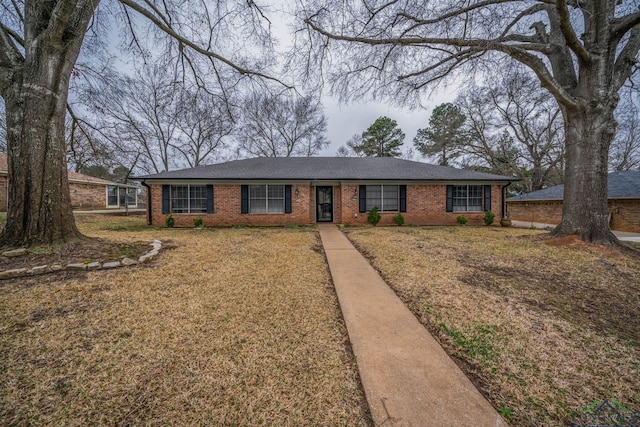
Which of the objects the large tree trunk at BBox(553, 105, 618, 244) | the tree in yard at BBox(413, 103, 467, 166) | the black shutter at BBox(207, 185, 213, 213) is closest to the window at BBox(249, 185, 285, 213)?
the black shutter at BBox(207, 185, 213, 213)

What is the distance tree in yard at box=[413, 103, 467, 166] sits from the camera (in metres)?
19.7

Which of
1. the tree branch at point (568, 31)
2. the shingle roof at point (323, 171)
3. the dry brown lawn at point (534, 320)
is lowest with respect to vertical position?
the dry brown lawn at point (534, 320)

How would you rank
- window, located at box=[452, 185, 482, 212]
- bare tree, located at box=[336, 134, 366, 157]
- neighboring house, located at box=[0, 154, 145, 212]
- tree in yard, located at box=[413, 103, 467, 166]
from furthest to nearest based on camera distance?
bare tree, located at box=[336, 134, 366, 157] → tree in yard, located at box=[413, 103, 467, 166] → neighboring house, located at box=[0, 154, 145, 212] → window, located at box=[452, 185, 482, 212]

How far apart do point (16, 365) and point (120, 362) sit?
2.45ft

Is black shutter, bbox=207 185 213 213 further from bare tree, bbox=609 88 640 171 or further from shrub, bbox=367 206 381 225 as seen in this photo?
bare tree, bbox=609 88 640 171

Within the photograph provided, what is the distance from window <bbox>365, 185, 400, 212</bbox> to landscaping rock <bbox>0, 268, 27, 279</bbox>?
33.3 feet

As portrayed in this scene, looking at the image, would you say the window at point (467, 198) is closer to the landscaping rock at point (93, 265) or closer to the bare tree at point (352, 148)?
the landscaping rock at point (93, 265)

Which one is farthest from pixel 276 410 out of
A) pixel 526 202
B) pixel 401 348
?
pixel 526 202

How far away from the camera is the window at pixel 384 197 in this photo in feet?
36.1

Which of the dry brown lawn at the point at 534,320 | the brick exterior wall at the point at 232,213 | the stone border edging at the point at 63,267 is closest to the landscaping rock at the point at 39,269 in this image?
the stone border edging at the point at 63,267

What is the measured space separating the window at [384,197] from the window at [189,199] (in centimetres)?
752

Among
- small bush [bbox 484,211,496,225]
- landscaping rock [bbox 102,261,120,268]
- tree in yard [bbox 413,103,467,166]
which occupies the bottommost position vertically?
landscaping rock [bbox 102,261,120,268]

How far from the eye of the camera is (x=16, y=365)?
1.77 metres

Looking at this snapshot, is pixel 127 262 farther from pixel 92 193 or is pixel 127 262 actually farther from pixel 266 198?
pixel 92 193
